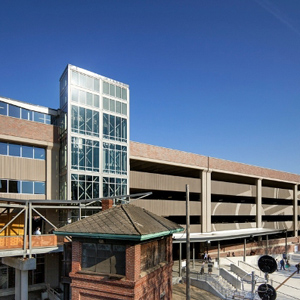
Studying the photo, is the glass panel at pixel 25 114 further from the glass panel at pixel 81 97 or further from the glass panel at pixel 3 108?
the glass panel at pixel 81 97

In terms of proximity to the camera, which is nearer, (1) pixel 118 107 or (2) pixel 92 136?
(2) pixel 92 136

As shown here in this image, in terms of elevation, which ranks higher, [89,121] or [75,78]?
[75,78]

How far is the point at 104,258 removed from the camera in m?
13.1

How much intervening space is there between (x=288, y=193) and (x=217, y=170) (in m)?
22.5

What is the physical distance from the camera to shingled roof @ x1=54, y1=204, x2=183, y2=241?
1245cm

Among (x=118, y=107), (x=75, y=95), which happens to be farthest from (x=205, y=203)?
(x=75, y=95)

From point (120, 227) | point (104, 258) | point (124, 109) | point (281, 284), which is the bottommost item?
point (281, 284)

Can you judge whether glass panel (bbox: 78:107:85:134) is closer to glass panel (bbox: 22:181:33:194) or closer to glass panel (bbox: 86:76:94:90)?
glass panel (bbox: 86:76:94:90)

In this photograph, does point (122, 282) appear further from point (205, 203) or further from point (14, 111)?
point (205, 203)

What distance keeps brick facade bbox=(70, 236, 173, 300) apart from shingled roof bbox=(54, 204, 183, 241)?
0.62m

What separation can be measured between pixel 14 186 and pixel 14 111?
20.5 ft

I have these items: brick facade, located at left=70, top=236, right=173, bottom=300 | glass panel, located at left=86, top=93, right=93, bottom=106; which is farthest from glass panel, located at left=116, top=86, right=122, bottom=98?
brick facade, located at left=70, top=236, right=173, bottom=300

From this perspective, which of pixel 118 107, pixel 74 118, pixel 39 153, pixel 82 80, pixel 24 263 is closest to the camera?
Result: pixel 24 263

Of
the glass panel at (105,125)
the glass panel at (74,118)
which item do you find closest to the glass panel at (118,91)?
the glass panel at (105,125)
